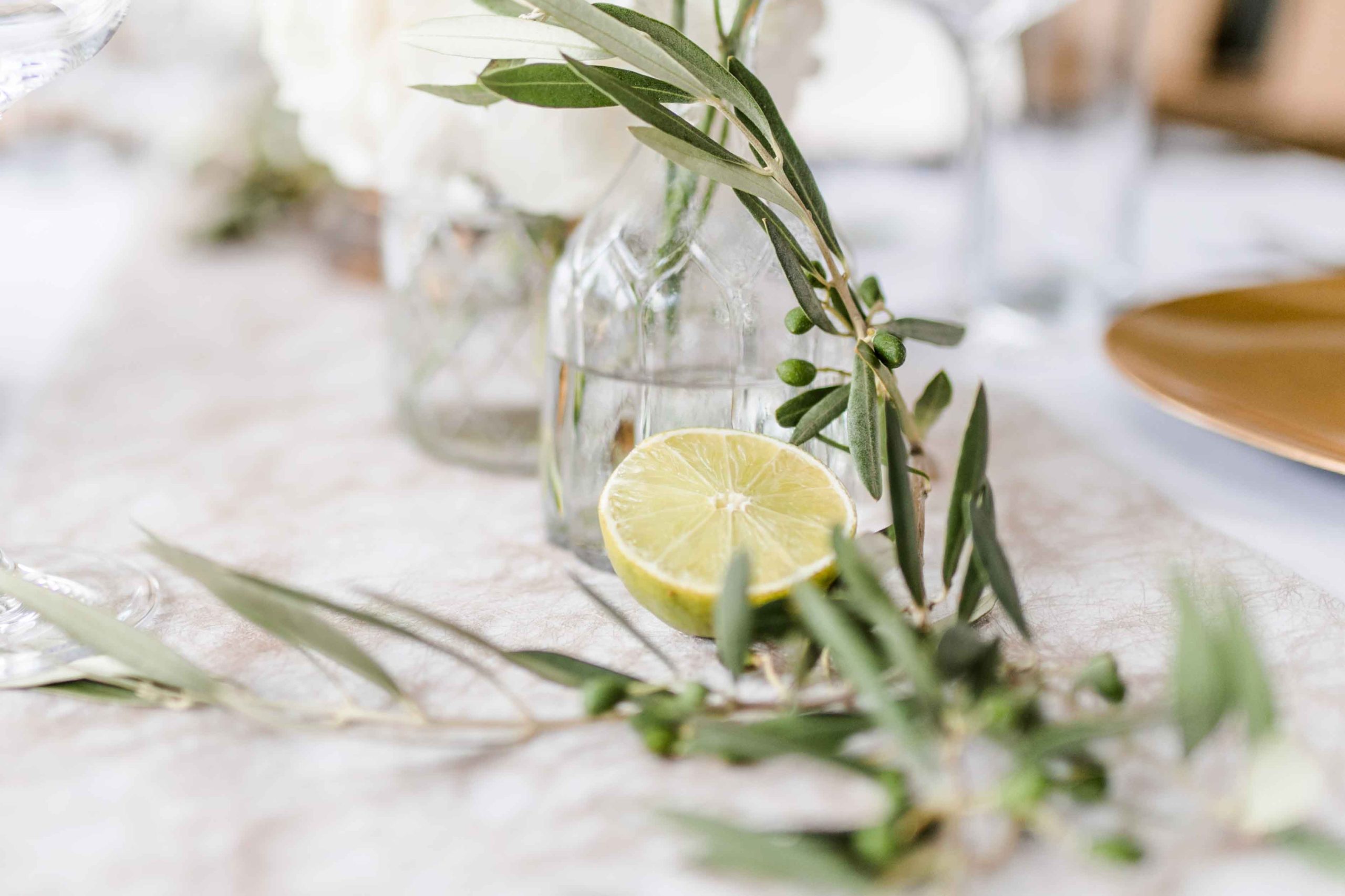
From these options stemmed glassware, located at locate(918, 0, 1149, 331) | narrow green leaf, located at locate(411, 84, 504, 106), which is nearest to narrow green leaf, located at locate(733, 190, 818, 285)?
narrow green leaf, located at locate(411, 84, 504, 106)

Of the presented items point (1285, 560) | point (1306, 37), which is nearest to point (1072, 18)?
point (1285, 560)

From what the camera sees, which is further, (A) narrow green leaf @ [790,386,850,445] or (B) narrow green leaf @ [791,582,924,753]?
(A) narrow green leaf @ [790,386,850,445]

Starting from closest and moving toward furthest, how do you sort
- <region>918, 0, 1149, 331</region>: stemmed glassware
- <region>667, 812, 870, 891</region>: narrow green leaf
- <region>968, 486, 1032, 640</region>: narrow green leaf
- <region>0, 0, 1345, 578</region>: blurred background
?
1. <region>667, 812, 870, 891</region>: narrow green leaf
2. <region>968, 486, 1032, 640</region>: narrow green leaf
3. <region>0, 0, 1345, 578</region>: blurred background
4. <region>918, 0, 1149, 331</region>: stemmed glassware

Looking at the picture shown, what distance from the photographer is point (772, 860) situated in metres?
0.25

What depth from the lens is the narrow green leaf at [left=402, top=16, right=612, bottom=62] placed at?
15.6 inches

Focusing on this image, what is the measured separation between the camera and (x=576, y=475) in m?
0.50

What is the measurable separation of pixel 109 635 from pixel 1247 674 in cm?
32

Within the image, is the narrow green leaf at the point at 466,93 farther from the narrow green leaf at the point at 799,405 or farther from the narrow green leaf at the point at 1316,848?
the narrow green leaf at the point at 1316,848

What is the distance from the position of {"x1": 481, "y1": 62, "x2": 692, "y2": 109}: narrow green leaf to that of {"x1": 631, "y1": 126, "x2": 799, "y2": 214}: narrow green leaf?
2cm

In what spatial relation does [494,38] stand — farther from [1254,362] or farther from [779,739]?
[1254,362]

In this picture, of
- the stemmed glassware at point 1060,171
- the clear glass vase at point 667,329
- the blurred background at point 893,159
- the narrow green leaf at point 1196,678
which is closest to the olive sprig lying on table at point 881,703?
the narrow green leaf at point 1196,678

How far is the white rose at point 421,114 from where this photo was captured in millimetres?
501

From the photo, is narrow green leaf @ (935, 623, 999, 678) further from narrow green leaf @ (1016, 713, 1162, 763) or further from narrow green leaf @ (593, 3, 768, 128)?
narrow green leaf @ (593, 3, 768, 128)

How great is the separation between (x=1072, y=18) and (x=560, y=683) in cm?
76
